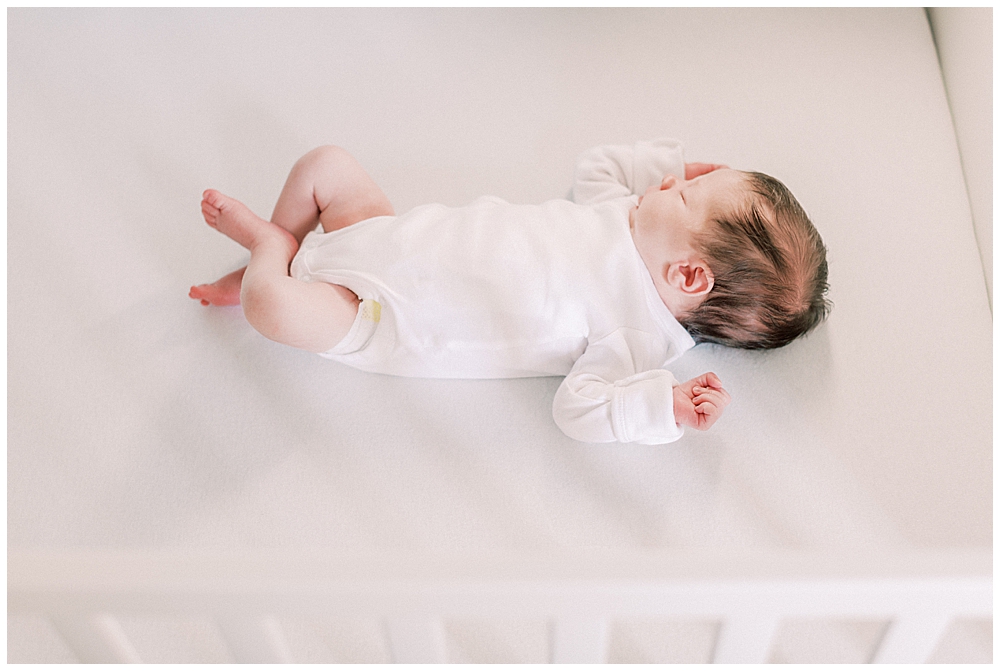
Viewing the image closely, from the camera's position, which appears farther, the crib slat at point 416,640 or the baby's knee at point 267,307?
the baby's knee at point 267,307

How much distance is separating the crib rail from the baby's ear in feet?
1.40

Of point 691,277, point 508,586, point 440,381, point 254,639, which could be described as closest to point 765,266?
point 691,277

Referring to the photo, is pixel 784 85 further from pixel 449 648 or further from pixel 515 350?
pixel 449 648

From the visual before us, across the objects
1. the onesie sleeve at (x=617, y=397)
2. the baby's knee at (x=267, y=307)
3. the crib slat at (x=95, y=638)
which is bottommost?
the onesie sleeve at (x=617, y=397)

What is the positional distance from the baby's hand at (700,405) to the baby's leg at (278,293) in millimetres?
409

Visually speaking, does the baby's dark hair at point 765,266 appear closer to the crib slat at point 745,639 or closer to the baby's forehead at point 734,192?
the baby's forehead at point 734,192

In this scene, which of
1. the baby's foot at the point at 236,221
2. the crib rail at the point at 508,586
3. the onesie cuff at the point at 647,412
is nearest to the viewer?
the crib rail at the point at 508,586

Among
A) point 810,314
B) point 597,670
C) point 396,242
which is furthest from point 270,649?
point 810,314

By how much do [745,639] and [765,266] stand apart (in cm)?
44

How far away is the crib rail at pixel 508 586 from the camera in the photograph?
499 millimetres

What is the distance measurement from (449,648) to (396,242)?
48cm

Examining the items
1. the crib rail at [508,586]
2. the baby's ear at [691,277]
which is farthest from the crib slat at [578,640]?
the baby's ear at [691,277]

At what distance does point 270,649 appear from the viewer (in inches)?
23.0

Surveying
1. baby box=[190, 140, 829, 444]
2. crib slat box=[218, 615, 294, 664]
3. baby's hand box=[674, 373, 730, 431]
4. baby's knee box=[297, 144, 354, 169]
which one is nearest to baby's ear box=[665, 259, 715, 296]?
baby box=[190, 140, 829, 444]
